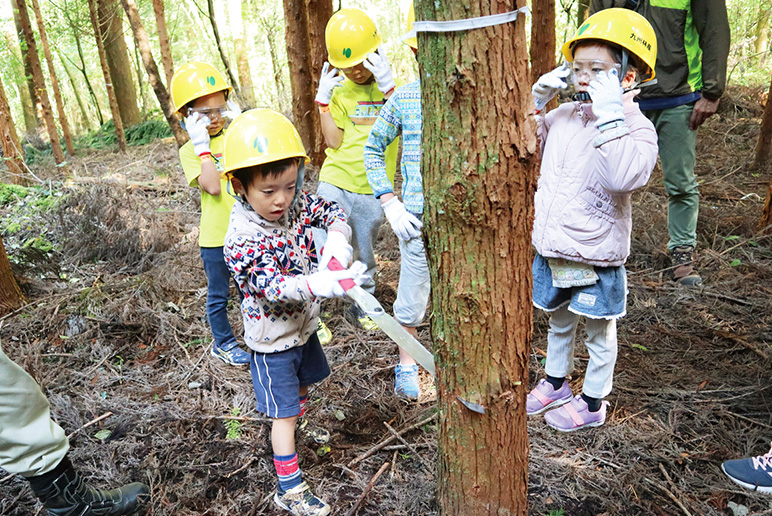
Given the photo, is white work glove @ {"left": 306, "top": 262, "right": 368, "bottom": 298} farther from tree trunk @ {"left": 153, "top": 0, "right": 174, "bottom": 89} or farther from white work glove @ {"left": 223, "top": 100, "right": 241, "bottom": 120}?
tree trunk @ {"left": 153, "top": 0, "right": 174, "bottom": 89}

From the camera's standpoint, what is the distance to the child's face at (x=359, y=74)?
288 cm

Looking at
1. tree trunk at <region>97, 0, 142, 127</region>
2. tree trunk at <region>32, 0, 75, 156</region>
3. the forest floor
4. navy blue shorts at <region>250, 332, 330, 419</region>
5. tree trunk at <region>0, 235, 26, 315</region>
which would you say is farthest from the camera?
tree trunk at <region>97, 0, 142, 127</region>

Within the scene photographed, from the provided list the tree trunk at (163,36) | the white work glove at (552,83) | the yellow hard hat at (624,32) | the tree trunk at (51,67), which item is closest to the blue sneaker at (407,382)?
the white work glove at (552,83)

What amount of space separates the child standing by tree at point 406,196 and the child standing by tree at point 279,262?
37 cm

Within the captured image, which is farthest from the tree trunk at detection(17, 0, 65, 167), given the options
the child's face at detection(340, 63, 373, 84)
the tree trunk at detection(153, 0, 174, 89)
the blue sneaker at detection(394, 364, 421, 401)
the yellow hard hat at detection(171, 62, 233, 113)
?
the blue sneaker at detection(394, 364, 421, 401)

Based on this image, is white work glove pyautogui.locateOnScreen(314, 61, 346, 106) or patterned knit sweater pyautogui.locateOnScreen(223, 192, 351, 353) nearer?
patterned knit sweater pyautogui.locateOnScreen(223, 192, 351, 353)

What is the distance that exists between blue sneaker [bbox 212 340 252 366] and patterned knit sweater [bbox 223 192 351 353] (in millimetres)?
1237

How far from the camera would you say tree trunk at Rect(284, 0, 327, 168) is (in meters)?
4.98

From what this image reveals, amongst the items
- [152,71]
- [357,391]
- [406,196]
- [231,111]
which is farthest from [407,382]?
[152,71]

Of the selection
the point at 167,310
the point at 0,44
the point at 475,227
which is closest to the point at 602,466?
the point at 475,227

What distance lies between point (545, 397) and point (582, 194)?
3.49ft

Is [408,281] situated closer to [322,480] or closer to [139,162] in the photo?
[322,480]

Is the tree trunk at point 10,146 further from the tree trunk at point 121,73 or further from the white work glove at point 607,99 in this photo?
the white work glove at point 607,99

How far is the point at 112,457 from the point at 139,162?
6363mm
